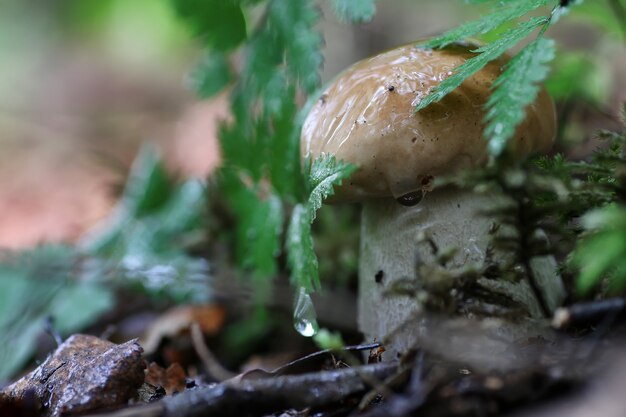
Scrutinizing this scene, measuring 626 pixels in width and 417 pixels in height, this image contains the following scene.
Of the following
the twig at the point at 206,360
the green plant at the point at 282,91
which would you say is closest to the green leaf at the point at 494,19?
the green plant at the point at 282,91

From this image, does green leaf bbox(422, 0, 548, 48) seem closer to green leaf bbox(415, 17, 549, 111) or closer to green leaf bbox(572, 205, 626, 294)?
green leaf bbox(415, 17, 549, 111)

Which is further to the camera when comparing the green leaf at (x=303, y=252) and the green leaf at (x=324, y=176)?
the green leaf at (x=303, y=252)

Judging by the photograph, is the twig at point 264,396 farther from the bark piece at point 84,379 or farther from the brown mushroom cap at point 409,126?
the brown mushroom cap at point 409,126

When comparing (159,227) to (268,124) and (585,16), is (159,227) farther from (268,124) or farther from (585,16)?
(585,16)

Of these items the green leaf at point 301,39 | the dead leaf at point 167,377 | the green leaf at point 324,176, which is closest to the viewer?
the green leaf at point 324,176

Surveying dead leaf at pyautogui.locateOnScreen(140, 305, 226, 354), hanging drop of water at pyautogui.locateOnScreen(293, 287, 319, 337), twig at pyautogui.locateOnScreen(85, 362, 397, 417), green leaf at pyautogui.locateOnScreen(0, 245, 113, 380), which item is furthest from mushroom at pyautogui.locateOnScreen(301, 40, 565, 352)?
green leaf at pyautogui.locateOnScreen(0, 245, 113, 380)

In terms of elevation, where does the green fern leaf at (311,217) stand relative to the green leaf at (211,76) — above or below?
below

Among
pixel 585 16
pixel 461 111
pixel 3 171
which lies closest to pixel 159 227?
pixel 461 111

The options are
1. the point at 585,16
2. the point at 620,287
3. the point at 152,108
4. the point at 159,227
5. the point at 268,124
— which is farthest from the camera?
the point at 152,108
